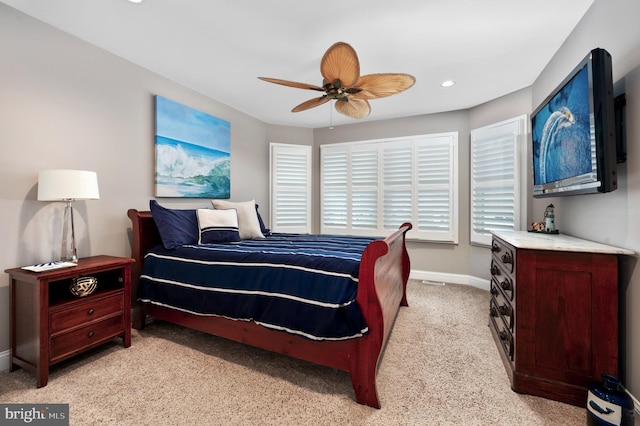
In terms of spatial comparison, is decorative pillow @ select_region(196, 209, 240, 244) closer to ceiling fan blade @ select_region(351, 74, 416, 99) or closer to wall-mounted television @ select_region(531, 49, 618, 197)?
ceiling fan blade @ select_region(351, 74, 416, 99)

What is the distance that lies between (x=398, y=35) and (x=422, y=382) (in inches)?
104

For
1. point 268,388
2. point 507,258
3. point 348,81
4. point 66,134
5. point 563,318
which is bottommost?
point 268,388

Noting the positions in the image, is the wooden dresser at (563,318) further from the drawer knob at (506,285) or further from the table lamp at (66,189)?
the table lamp at (66,189)

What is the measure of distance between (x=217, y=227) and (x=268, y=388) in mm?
1634

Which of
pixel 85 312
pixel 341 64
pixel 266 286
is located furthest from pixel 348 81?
pixel 85 312

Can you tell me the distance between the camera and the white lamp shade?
75.7 inches

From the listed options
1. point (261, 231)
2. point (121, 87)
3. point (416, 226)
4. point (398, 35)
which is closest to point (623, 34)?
point (398, 35)

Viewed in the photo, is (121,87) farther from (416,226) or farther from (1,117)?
(416,226)

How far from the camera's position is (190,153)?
3.32 m

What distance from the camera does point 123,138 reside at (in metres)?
2.69

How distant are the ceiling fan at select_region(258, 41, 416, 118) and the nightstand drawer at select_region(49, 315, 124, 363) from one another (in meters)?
2.28

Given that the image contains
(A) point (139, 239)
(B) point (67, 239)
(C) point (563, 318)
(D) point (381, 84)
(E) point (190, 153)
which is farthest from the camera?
(E) point (190, 153)

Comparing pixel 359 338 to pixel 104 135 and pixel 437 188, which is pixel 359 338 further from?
pixel 437 188

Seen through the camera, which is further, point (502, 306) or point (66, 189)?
point (502, 306)
